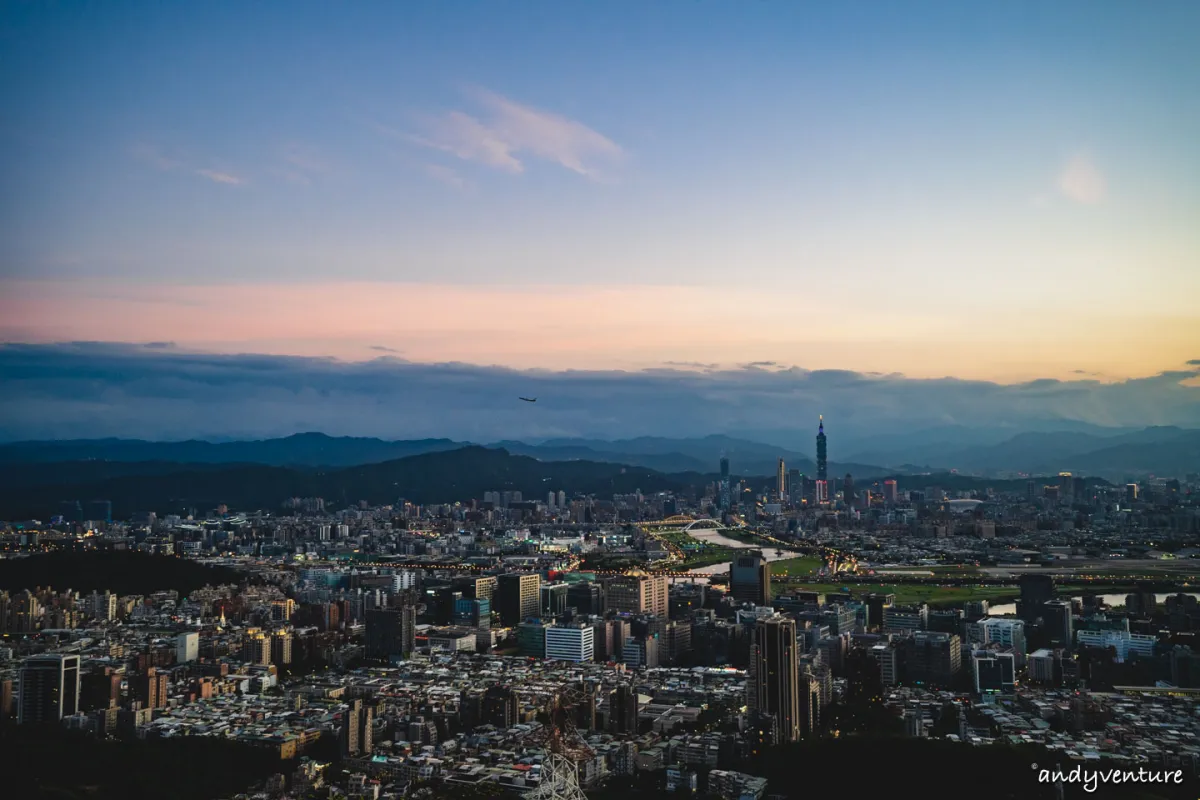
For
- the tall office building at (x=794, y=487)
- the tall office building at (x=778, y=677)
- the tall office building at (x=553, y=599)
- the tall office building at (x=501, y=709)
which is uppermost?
the tall office building at (x=778, y=677)

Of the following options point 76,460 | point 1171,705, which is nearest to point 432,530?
point 76,460

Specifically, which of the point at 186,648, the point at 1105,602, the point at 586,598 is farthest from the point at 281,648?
the point at 1105,602

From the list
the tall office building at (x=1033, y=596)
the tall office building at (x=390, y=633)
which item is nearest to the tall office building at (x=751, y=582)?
the tall office building at (x=1033, y=596)

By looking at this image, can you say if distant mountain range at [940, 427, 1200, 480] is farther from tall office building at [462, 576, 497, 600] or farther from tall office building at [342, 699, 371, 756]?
tall office building at [342, 699, 371, 756]

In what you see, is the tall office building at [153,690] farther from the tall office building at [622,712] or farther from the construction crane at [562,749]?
the tall office building at [622,712]

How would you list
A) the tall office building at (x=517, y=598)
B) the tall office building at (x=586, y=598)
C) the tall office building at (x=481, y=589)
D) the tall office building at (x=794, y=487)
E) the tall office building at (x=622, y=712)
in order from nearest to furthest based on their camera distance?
1. the tall office building at (x=622, y=712)
2. the tall office building at (x=586, y=598)
3. the tall office building at (x=517, y=598)
4. the tall office building at (x=481, y=589)
5. the tall office building at (x=794, y=487)

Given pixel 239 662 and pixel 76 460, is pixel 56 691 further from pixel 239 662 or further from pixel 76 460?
pixel 76 460
